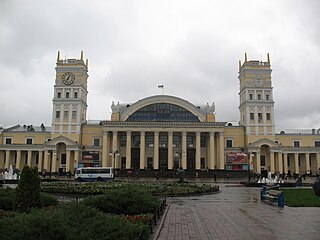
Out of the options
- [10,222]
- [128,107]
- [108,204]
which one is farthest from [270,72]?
[10,222]

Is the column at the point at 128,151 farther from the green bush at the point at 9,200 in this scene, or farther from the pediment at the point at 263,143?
the green bush at the point at 9,200

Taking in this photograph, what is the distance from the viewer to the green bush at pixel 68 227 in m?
7.41

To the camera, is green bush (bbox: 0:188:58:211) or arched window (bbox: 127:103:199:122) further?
arched window (bbox: 127:103:199:122)

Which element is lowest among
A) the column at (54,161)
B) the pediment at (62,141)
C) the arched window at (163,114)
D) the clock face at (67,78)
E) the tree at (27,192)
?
the tree at (27,192)

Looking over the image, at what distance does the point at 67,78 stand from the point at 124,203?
223 ft

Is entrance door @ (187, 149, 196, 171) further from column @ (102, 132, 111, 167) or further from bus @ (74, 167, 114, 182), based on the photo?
bus @ (74, 167, 114, 182)

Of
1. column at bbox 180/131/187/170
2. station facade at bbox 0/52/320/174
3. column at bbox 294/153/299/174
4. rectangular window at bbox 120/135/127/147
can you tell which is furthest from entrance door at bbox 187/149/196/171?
column at bbox 294/153/299/174

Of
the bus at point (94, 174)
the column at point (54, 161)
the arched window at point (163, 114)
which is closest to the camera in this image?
the bus at point (94, 174)

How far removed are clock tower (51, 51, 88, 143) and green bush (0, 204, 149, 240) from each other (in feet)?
226

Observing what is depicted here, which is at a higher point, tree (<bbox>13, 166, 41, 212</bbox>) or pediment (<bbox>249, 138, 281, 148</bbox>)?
pediment (<bbox>249, 138, 281, 148</bbox>)

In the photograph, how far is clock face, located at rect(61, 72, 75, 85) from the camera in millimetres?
78688

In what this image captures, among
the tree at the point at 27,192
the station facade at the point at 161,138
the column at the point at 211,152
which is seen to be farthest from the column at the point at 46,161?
the tree at the point at 27,192

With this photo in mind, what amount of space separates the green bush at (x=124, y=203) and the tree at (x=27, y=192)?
2.41 meters

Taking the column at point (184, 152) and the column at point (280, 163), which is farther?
the column at point (280, 163)
